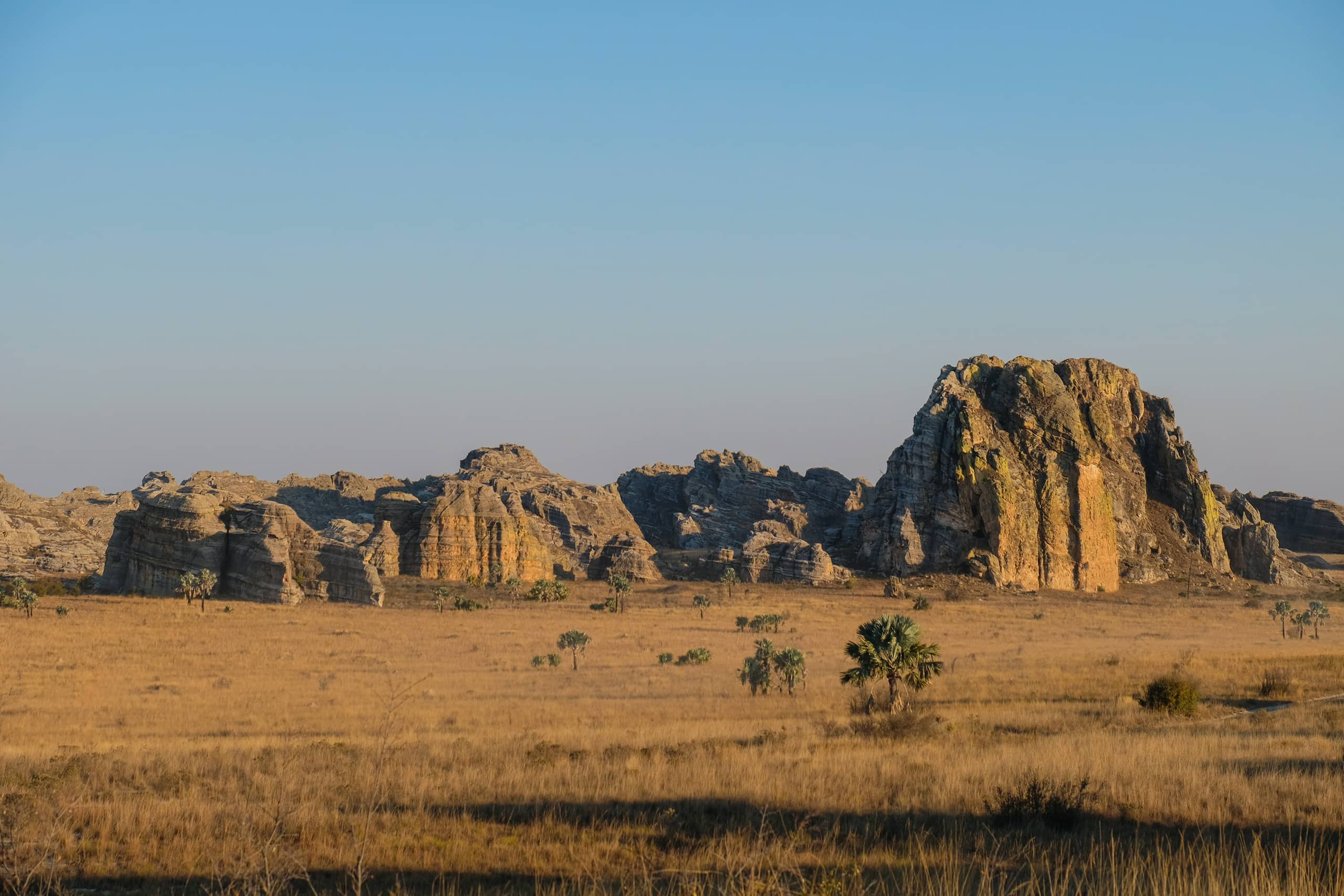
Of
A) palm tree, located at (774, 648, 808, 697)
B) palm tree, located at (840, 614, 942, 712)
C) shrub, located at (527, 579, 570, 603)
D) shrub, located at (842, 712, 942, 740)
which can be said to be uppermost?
palm tree, located at (840, 614, 942, 712)

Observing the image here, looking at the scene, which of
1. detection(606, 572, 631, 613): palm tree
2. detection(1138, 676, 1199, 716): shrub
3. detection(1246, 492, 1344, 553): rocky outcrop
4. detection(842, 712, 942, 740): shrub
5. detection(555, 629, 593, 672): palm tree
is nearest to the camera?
detection(842, 712, 942, 740): shrub

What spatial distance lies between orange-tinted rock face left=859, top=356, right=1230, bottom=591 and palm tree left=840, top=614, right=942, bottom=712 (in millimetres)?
74245

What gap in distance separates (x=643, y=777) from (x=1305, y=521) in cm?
18905

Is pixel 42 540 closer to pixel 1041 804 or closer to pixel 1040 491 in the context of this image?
pixel 1040 491

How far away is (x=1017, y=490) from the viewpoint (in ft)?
330

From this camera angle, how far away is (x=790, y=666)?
33844 millimetres

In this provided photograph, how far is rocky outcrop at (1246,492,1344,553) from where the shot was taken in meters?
161

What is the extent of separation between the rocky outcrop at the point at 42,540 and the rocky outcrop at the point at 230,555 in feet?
41.6

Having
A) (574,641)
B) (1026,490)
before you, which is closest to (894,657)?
(574,641)

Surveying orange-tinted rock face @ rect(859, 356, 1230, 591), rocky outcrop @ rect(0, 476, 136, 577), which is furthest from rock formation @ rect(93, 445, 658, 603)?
orange-tinted rock face @ rect(859, 356, 1230, 591)

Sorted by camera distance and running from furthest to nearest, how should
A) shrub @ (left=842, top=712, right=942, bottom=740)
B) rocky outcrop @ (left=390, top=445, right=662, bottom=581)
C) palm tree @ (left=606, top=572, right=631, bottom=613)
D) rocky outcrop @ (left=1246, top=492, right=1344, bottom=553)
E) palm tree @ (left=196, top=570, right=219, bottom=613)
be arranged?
rocky outcrop @ (left=1246, top=492, right=1344, bottom=553) < rocky outcrop @ (left=390, top=445, right=662, bottom=581) < palm tree @ (left=606, top=572, right=631, bottom=613) < palm tree @ (left=196, top=570, right=219, bottom=613) < shrub @ (left=842, top=712, right=942, bottom=740)

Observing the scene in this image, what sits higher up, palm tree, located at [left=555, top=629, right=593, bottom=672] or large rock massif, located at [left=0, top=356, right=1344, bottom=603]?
large rock massif, located at [left=0, top=356, right=1344, bottom=603]

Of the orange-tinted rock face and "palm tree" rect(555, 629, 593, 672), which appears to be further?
the orange-tinted rock face

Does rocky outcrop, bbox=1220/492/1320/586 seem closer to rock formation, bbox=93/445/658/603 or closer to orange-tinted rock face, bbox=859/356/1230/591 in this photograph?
orange-tinted rock face, bbox=859/356/1230/591
